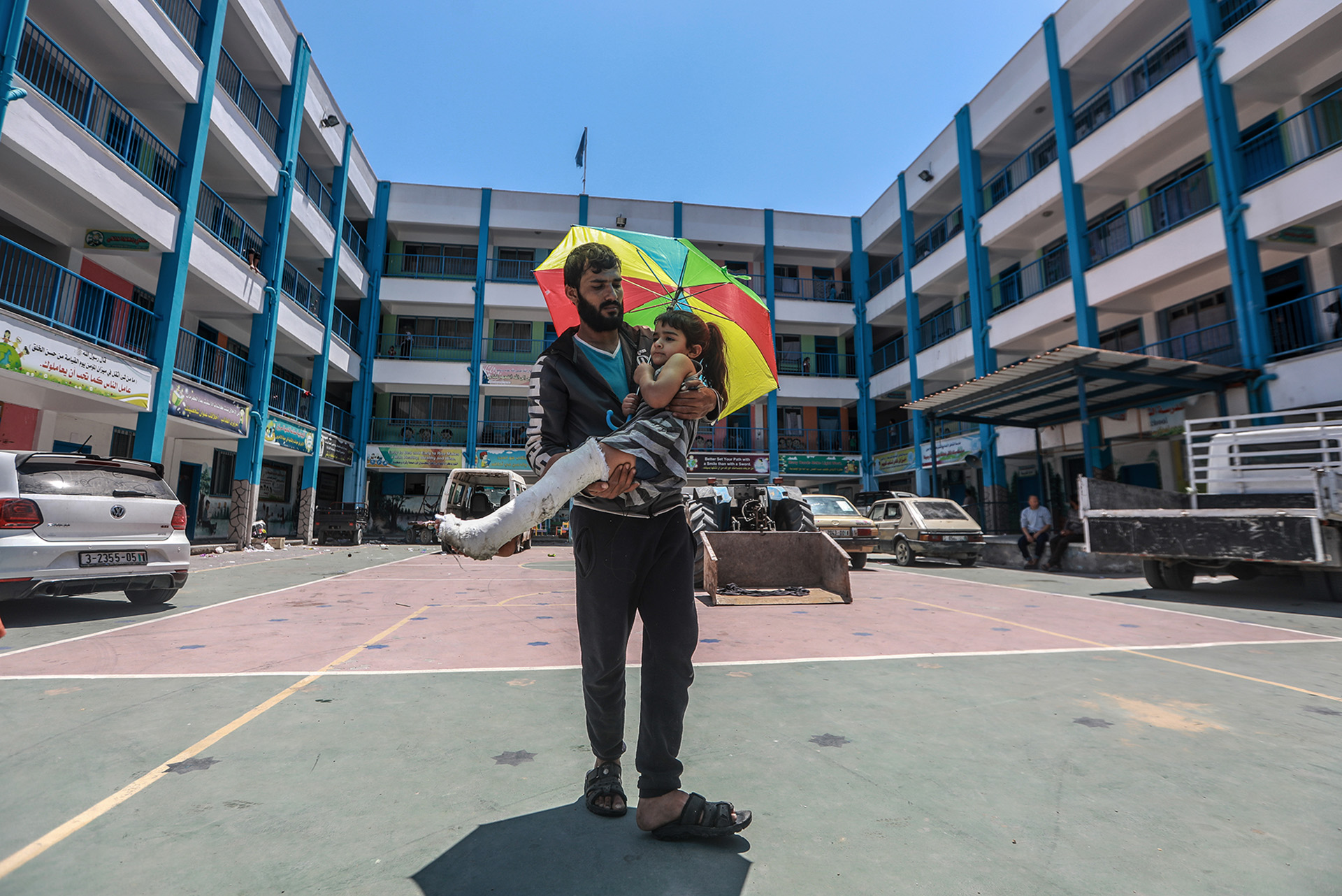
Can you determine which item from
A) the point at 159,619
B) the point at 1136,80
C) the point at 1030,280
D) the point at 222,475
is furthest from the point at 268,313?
the point at 1136,80

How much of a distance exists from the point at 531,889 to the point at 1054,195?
68.0 ft

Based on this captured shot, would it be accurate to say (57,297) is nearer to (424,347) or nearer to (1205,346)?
(424,347)

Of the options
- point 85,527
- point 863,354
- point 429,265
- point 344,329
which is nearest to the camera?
point 85,527

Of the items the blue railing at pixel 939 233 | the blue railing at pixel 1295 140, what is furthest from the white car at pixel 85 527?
the blue railing at pixel 939 233

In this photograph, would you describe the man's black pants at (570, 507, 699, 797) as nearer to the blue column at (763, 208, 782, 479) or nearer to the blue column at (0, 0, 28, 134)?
the blue column at (0, 0, 28, 134)

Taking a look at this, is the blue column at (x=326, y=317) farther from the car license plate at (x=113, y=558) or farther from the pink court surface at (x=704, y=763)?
the pink court surface at (x=704, y=763)

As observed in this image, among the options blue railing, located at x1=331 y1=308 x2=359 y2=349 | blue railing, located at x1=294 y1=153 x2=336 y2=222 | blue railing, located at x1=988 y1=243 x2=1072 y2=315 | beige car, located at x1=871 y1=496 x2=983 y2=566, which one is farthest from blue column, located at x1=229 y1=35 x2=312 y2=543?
blue railing, located at x1=988 y1=243 x2=1072 y2=315

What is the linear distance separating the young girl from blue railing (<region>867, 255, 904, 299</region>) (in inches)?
1015

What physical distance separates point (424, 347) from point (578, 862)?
27796 millimetres

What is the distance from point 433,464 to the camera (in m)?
24.9

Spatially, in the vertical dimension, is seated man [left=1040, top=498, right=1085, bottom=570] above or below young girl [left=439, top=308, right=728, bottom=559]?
below

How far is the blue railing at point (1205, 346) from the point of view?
13.4m

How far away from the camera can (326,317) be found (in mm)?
20984

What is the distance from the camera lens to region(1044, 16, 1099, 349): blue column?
16062 mm
